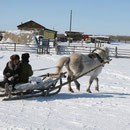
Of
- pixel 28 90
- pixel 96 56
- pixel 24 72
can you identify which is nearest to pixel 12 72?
pixel 24 72

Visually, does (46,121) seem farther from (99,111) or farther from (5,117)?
(99,111)

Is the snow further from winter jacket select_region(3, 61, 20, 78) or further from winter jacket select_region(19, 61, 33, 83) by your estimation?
winter jacket select_region(3, 61, 20, 78)

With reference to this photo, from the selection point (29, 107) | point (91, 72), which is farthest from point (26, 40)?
point (29, 107)

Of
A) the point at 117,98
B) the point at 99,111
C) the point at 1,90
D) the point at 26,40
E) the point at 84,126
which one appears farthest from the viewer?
the point at 26,40

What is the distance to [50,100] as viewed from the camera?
7.15 metres

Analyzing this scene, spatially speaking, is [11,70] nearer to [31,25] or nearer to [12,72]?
[12,72]

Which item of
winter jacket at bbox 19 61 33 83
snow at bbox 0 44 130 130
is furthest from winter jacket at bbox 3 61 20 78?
snow at bbox 0 44 130 130

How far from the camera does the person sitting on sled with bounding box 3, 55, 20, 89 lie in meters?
6.94

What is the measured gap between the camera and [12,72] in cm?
712

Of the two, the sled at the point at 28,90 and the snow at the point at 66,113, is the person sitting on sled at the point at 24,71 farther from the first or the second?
the snow at the point at 66,113

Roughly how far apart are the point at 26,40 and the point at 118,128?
3313 cm

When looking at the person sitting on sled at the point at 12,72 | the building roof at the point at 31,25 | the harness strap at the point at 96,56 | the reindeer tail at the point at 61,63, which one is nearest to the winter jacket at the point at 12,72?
the person sitting on sled at the point at 12,72

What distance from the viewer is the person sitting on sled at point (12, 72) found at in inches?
273

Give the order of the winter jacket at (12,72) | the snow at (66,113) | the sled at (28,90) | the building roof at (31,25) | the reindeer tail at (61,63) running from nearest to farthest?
the snow at (66,113) → the sled at (28,90) → the winter jacket at (12,72) → the reindeer tail at (61,63) → the building roof at (31,25)
